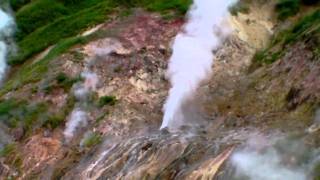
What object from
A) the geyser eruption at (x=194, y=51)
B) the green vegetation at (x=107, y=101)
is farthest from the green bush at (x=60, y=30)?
the green vegetation at (x=107, y=101)

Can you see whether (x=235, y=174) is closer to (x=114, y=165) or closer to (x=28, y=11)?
(x=114, y=165)

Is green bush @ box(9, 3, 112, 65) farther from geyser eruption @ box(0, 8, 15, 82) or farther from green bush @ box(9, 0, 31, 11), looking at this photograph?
green bush @ box(9, 0, 31, 11)

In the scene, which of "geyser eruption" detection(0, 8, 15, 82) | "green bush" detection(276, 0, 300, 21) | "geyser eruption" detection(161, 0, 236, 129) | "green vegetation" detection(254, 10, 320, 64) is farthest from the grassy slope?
"green vegetation" detection(254, 10, 320, 64)

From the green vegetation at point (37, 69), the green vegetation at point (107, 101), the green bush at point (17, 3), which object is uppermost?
the green bush at point (17, 3)

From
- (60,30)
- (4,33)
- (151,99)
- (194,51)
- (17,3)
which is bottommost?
(151,99)

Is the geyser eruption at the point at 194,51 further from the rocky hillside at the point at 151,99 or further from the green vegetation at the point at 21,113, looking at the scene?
the green vegetation at the point at 21,113

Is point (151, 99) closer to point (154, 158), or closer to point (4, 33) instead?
point (154, 158)

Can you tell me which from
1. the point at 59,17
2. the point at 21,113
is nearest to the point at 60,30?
the point at 59,17
